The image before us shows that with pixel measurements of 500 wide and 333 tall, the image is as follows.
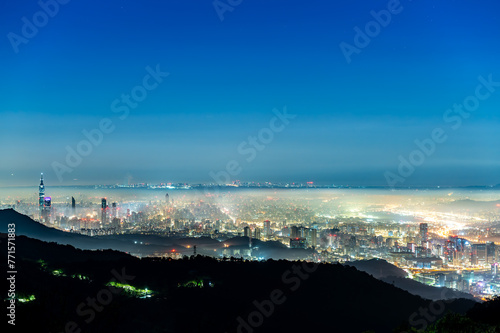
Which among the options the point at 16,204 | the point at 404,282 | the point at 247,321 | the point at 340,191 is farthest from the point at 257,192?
the point at 247,321

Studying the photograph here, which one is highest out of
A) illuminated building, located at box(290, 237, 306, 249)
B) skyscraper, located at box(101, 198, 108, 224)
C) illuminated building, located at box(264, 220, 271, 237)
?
Answer: skyscraper, located at box(101, 198, 108, 224)

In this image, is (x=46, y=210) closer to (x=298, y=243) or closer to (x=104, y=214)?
(x=104, y=214)

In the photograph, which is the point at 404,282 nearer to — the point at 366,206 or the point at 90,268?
the point at 90,268

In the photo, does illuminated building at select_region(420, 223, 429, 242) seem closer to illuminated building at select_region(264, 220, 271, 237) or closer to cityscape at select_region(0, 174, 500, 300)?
cityscape at select_region(0, 174, 500, 300)

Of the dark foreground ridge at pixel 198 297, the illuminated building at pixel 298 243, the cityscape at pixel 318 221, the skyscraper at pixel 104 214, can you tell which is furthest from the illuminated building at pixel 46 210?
the dark foreground ridge at pixel 198 297

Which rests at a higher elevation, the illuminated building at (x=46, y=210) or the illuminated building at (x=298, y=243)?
the illuminated building at (x=46, y=210)

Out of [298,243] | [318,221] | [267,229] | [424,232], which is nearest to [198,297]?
[298,243]

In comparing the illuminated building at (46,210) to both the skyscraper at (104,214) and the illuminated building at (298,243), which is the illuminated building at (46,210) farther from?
the illuminated building at (298,243)

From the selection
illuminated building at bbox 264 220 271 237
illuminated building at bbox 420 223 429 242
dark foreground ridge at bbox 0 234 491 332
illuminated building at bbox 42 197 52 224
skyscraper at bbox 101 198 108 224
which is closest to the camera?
dark foreground ridge at bbox 0 234 491 332

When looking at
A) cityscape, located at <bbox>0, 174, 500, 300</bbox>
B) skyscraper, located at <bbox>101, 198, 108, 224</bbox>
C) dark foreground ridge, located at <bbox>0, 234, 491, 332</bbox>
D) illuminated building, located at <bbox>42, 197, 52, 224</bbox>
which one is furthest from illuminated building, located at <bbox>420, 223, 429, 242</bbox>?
illuminated building, located at <bbox>42, 197, 52, 224</bbox>
